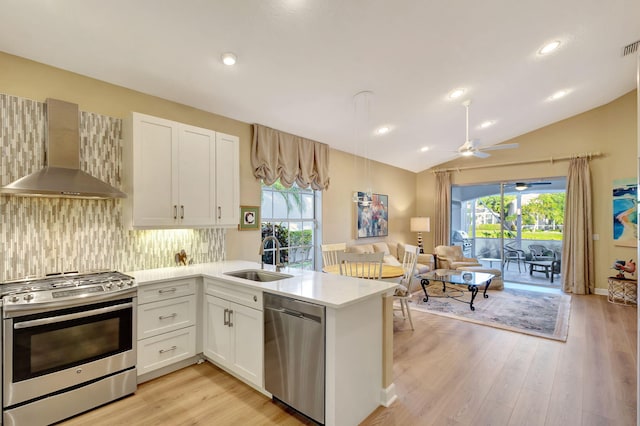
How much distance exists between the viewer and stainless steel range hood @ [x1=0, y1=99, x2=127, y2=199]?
2.28m

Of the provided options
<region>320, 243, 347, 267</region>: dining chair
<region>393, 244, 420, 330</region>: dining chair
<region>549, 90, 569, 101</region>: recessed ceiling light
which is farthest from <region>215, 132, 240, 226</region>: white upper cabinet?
<region>549, 90, 569, 101</region>: recessed ceiling light

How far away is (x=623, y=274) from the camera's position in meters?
5.13

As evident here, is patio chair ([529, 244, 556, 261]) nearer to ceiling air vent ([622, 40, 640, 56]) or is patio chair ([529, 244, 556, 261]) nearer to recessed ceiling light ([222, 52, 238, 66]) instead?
ceiling air vent ([622, 40, 640, 56])

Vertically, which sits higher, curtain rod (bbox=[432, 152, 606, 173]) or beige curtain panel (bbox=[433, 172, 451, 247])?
curtain rod (bbox=[432, 152, 606, 173])

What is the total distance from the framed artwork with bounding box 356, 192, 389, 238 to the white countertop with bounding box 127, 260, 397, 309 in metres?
3.36

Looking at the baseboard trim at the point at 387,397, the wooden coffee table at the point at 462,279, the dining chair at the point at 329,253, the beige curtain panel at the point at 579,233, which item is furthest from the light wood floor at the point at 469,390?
the beige curtain panel at the point at 579,233

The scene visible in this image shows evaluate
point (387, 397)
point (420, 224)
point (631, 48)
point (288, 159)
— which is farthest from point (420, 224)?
point (387, 397)


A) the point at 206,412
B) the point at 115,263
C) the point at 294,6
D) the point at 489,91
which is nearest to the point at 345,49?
the point at 294,6

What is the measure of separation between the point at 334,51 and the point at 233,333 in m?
2.77

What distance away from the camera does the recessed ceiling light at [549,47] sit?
3.44 metres

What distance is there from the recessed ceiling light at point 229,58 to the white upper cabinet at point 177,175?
2.55 feet

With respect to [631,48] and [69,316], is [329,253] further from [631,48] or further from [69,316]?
[631,48]

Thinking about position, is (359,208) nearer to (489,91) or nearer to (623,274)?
(489,91)

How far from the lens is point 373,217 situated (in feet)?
21.6
